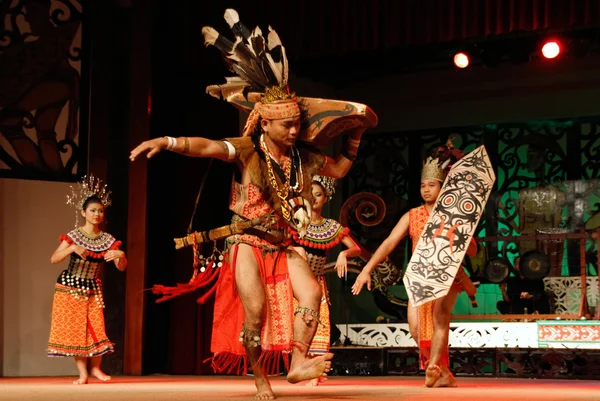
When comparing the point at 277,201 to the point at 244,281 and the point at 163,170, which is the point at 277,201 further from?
the point at 163,170

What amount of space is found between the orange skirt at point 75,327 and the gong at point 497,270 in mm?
3804

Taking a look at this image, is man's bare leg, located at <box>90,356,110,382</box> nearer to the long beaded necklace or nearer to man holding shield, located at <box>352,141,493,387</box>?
man holding shield, located at <box>352,141,493,387</box>

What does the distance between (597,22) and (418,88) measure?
12.4 feet

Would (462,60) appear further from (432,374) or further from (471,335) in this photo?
(432,374)

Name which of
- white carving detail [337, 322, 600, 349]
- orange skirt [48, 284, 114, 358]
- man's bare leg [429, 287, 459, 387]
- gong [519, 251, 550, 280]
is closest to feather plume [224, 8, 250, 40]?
man's bare leg [429, 287, 459, 387]

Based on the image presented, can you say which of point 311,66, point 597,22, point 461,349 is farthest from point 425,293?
point 311,66

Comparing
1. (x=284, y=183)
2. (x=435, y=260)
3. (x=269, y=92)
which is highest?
(x=269, y=92)

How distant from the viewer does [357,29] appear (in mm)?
7539

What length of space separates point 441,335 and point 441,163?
1.04 metres

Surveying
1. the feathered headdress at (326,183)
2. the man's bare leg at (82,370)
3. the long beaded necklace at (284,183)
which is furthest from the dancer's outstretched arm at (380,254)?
the man's bare leg at (82,370)

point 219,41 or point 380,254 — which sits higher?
point 219,41

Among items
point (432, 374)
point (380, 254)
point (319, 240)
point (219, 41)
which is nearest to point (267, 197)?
point (219, 41)

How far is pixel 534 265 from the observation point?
8.66 m

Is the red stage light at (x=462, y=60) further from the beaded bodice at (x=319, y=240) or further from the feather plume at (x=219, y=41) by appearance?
the feather plume at (x=219, y=41)
